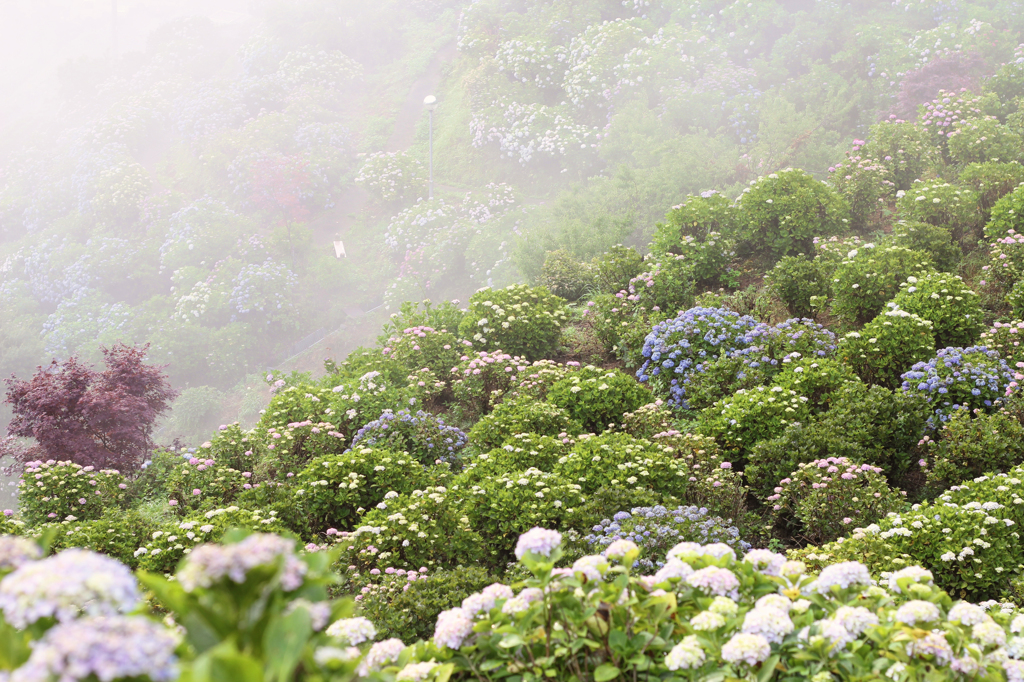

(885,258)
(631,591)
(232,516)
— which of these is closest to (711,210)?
(885,258)

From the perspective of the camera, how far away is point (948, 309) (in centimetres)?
703

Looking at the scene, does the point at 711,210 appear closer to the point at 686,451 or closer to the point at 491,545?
the point at 686,451

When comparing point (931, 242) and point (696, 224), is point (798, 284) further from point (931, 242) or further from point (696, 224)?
point (696, 224)

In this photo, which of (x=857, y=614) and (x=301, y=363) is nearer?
(x=857, y=614)

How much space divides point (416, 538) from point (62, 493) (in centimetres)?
431

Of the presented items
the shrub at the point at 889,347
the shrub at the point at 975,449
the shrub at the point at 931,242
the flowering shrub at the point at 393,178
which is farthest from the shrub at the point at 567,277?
the flowering shrub at the point at 393,178

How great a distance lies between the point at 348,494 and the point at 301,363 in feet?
51.2

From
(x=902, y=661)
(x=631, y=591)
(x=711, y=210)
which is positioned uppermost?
(x=711, y=210)

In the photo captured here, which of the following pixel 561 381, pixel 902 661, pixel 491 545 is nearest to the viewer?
pixel 902 661

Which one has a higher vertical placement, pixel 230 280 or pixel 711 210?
pixel 230 280

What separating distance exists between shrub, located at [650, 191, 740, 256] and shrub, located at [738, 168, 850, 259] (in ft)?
0.71

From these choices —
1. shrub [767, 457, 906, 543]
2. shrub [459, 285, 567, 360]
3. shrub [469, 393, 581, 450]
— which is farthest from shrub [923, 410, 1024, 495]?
shrub [459, 285, 567, 360]

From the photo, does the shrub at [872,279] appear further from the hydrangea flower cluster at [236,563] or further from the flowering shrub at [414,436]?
the hydrangea flower cluster at [236,563]

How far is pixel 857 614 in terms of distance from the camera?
1987 millimetres
